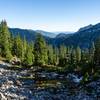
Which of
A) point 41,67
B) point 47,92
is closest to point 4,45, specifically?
point 41,67

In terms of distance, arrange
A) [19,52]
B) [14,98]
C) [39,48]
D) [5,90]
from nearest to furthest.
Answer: [14,98] → [5,90] → [39,48] → [19,52]

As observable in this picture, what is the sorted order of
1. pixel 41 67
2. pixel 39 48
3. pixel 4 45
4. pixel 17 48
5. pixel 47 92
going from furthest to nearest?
pixel 17 48 < pixel 4 45 < pixel 39 48 < pixel 41 67 < pixel 47 92

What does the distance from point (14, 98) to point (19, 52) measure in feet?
227

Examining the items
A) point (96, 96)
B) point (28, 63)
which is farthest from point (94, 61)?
point (96, 96)

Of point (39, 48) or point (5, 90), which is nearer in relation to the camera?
point (5, 90)

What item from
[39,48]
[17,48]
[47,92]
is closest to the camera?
[47,92]

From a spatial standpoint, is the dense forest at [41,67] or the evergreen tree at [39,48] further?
the evergreen tree at [39,48]

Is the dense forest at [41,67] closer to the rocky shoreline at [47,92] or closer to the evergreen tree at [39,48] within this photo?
the evergreen tree at [39,48]

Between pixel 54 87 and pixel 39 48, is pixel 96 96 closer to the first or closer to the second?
pixel 54 87

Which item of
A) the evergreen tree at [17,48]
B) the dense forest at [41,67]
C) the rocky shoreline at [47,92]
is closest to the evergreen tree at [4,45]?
the dense forest at [41,67]

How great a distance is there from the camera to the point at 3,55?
95250 millimetres

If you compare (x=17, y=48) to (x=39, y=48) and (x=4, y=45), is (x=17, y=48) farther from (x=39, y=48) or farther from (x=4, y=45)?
(x=39, y=48)

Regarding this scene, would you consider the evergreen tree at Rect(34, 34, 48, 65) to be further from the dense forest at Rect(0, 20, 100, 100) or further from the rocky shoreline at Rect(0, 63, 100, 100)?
the rocky shoreline at Rect(0, 63, 100, 100)

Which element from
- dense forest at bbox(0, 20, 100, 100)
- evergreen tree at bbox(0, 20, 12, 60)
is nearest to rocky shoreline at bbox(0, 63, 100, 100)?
dense forest at bbox(0, 20, 100, 100)
